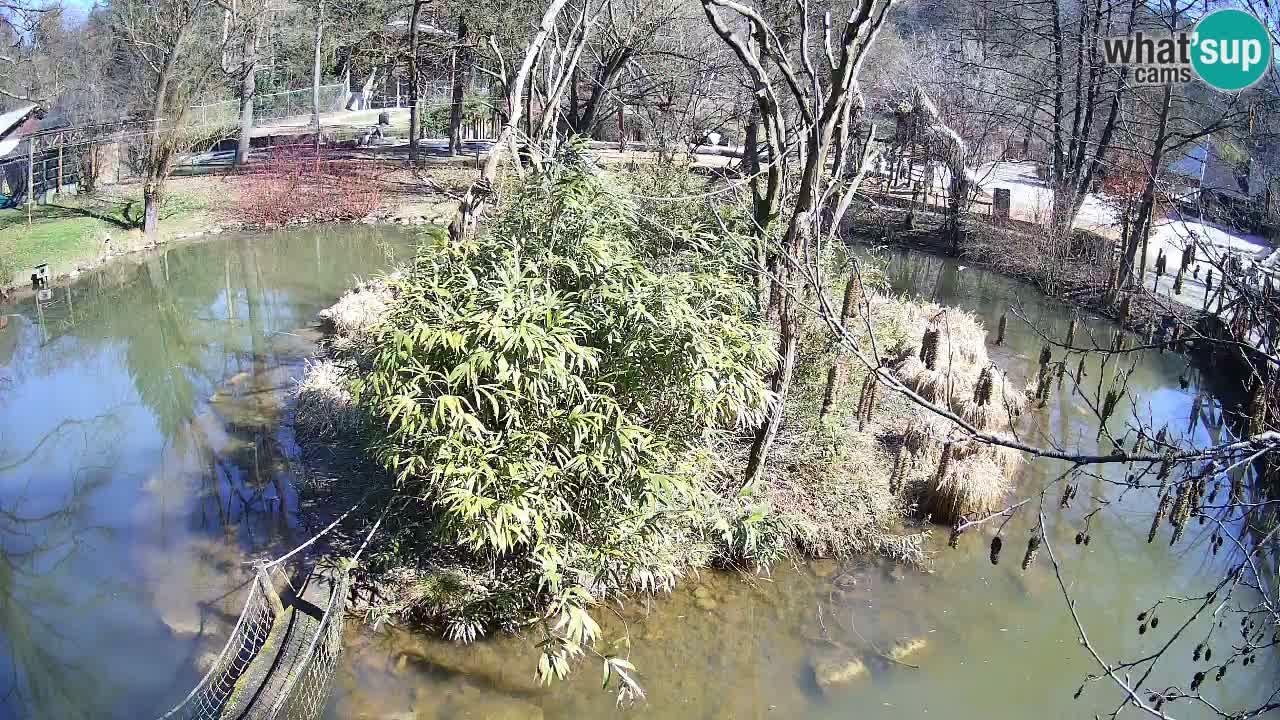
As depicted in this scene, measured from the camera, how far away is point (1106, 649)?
6.70 m

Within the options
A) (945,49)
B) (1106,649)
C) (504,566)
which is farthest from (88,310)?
(945,49)

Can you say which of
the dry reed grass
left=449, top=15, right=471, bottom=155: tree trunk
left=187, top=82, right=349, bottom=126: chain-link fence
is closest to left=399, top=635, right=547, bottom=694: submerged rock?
the dry reed grass

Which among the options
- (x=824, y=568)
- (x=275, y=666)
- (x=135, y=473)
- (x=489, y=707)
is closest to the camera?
(x=275, y=666)

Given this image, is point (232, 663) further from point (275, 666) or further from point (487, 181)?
point (487, 181)

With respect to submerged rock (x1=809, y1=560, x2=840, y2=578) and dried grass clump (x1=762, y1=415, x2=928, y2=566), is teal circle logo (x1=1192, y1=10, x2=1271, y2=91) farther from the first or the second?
submerged rock (x1=809, y1=560, x2=840, y2=578)

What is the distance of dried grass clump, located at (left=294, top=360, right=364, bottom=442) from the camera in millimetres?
8726

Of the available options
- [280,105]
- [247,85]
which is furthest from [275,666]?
[280,105]

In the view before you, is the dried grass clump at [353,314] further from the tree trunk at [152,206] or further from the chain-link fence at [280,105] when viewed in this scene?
the chain-link fence at [280,105]

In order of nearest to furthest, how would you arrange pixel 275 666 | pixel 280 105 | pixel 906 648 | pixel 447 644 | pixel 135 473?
pixel 275 666 → pixel 447 644 → pixel 906 648 → pixel 135 473 → pixel 280 105

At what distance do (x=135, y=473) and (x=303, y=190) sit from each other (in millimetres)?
11764

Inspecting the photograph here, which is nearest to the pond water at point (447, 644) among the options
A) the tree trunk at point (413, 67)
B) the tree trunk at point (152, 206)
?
the tree trunk at point (152, 206)

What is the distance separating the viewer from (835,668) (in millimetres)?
6336

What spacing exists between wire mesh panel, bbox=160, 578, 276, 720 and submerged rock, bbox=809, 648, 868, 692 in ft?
11.3

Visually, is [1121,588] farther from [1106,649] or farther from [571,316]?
[571,316]
